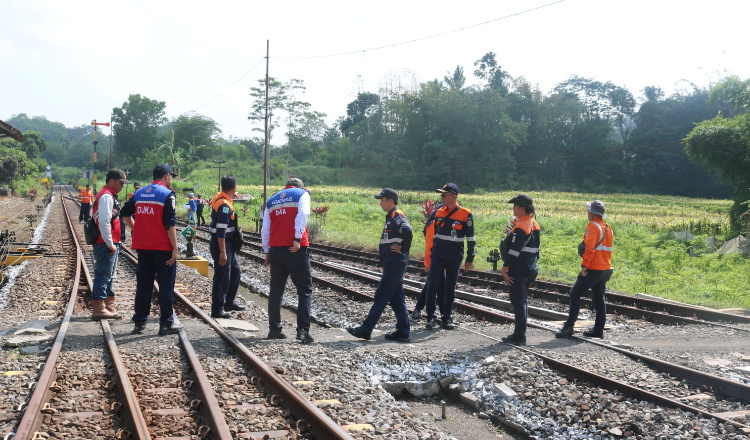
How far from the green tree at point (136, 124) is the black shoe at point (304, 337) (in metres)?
112

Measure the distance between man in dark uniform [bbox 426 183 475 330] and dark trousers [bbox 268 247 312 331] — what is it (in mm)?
1992

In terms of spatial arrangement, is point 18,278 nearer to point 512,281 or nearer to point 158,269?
point 158,269

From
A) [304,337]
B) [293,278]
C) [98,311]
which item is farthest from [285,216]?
[98,311]

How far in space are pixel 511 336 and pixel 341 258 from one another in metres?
12.6

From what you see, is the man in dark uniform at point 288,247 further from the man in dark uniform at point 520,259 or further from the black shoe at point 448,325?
the man in dark uniform at point 520,259

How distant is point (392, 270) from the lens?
23.8 ft

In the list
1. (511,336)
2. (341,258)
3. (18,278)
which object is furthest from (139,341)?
(341,258)

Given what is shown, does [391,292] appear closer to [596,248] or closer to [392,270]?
[392,270]

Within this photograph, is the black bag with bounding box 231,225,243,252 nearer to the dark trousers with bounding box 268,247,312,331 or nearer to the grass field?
the dark trousers with bounding box 268,247,312,331

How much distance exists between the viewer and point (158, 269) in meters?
7.02

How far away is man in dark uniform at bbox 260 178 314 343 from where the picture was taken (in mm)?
6863

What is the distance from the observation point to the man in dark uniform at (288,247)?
686cm

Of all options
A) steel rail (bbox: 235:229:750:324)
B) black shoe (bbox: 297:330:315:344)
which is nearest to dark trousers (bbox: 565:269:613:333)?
steel rail (bbox: 235:229:750:324)

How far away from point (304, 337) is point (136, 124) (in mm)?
117066
